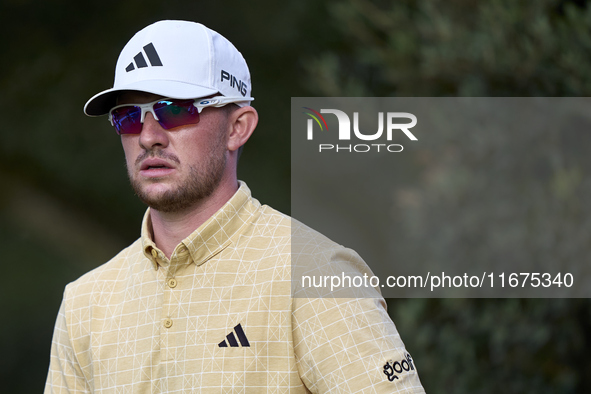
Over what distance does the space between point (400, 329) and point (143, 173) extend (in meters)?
2.44

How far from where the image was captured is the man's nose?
218cm

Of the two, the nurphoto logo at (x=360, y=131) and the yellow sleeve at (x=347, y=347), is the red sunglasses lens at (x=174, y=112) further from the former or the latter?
the nurphoto logo at (x=360, y=131)

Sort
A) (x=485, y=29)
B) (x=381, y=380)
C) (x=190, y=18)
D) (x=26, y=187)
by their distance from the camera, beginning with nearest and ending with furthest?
(x=381, y=380), (x=485, y=29), (x=190, y=18), (x=26, y=187)

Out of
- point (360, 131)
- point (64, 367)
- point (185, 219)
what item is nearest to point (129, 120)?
point (185, 219)

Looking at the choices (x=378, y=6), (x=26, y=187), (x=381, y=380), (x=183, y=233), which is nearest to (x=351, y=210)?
(x=378, y=6)

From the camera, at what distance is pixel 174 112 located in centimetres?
218

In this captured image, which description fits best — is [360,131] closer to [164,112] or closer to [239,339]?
[164,112]

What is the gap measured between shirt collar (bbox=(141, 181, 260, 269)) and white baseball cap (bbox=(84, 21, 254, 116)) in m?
0.36

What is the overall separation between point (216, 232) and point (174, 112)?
0.40 metres

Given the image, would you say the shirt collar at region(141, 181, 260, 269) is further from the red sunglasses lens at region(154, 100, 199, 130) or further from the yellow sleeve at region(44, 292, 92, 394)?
the yellow sleeve at region(44, 292, 92, 394)

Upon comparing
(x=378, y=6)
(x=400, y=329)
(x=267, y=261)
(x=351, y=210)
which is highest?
(x=378, y=6)

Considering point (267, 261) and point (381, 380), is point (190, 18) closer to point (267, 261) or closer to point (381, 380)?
point (267, 261)

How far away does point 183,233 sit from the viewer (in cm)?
227

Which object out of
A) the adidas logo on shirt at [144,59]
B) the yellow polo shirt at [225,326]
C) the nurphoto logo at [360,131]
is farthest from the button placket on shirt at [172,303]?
the nurphoto logo at [360,131]
